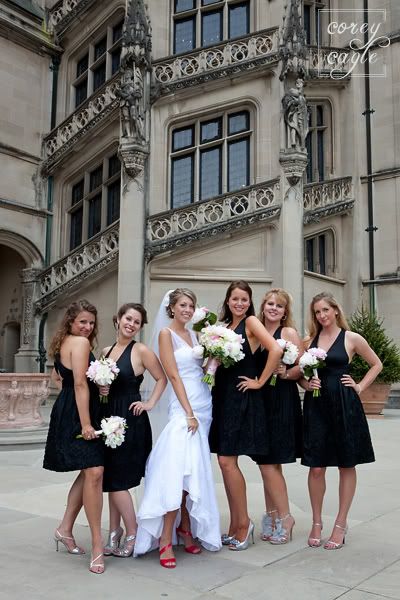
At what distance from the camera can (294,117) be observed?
651 inches

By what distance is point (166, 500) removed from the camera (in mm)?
4098

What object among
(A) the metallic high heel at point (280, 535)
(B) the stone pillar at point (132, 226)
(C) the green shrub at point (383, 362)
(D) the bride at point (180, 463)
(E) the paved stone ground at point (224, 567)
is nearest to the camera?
(E) the paved stone ground at point (224, 567)

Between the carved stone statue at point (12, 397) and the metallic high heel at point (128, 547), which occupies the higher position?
the carved stone statue at point (12, 397)

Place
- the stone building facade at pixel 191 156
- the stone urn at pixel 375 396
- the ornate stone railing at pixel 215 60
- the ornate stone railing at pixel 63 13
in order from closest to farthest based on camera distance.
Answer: the stone urn at pixel 375 396 → the stone building facade at pixel 191 156 → the ornate stone railing at pixel 215 60 → the ornate stone railing at pixel 63 13

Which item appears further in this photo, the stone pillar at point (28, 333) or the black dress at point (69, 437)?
the stone pillar at point (28, 333)

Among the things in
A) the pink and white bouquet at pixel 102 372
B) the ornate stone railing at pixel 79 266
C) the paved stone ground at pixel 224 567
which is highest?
the ornate stone railing at pixel 79 266

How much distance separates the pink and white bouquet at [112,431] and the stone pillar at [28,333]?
15857 millimetres

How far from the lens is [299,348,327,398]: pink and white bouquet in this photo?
449cm

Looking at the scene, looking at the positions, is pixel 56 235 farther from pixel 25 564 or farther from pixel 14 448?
pixel 25 564

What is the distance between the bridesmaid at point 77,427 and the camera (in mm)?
4047

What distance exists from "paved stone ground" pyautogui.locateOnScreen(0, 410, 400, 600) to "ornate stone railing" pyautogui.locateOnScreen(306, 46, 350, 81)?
16473 millimetres

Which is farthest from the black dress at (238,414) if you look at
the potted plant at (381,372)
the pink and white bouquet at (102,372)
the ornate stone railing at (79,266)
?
the ornate stone railing at (79,266)

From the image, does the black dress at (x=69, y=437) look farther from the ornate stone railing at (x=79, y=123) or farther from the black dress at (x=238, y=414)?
the ornate stone railing at (x=79, y=123)

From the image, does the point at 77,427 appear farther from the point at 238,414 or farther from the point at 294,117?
the point at 294,117
